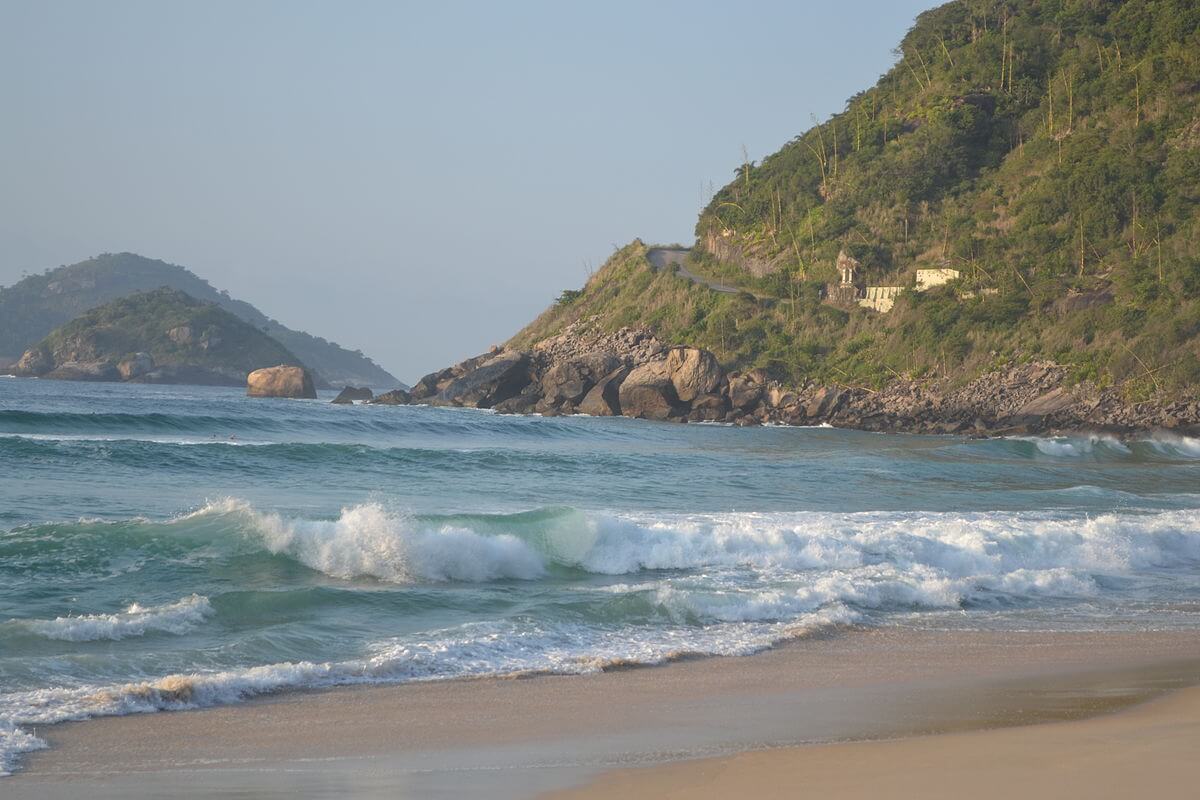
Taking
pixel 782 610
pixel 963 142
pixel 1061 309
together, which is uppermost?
pixel 963 142

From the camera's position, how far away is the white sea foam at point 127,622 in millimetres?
8273

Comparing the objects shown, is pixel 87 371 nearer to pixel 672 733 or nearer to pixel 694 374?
pixel 694 374

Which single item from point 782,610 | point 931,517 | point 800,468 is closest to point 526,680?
point 782,610

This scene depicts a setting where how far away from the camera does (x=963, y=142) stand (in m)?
59.7

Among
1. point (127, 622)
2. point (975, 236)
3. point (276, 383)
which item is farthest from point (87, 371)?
point (127, 622)

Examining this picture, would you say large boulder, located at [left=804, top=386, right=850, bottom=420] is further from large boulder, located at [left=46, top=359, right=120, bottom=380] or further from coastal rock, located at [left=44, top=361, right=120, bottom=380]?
coastal rock, located at [left=44, top=361, right=120, bottom=380]

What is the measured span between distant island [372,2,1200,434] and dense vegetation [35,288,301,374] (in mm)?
53258

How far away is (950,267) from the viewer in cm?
5372

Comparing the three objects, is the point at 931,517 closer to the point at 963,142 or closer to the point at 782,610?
the point at 782,610

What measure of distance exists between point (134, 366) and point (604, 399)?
7035cm

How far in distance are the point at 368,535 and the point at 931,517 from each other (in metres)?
9.29

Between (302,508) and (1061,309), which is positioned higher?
(1061,309)

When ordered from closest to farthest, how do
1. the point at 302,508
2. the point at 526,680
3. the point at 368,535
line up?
the point at 526,680
the point at 368,535
the point at 302,508

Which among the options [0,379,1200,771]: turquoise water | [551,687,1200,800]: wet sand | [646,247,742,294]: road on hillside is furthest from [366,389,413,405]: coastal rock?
[551,687,1200,800]: wet sand
